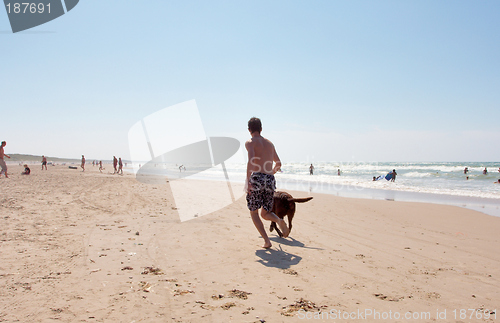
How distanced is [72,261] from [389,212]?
9449mm

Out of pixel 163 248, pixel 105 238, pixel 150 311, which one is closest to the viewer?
pixel 150 311

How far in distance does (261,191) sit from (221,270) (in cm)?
134

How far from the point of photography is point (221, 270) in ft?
12.0

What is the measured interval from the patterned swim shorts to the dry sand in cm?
78

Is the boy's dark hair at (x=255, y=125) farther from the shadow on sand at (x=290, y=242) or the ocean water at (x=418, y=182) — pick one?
the ocean water at (x=418, y=182)

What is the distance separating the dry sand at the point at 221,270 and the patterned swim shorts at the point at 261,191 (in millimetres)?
784

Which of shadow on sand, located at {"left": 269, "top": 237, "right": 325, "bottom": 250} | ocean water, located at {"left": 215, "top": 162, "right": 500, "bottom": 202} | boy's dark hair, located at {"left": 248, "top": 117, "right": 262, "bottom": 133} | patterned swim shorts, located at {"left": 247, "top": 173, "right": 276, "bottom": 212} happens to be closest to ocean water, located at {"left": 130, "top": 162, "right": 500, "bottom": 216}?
ocean water, located at {"left": 215, "top": 162, "right": 500, "bottom": 202}

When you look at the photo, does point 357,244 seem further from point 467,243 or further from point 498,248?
point 498,248

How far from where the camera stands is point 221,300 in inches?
112

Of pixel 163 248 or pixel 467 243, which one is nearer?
pixel 163 248

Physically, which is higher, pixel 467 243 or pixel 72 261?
pixel 72 261

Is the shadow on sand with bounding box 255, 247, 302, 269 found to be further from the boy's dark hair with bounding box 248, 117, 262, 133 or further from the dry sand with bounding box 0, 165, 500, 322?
the boy's dark hair with bounding box 248, 117, 262, 133

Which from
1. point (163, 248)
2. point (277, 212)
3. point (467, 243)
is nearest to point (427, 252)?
point (467, 243)

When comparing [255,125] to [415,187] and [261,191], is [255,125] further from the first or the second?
[415,187]
